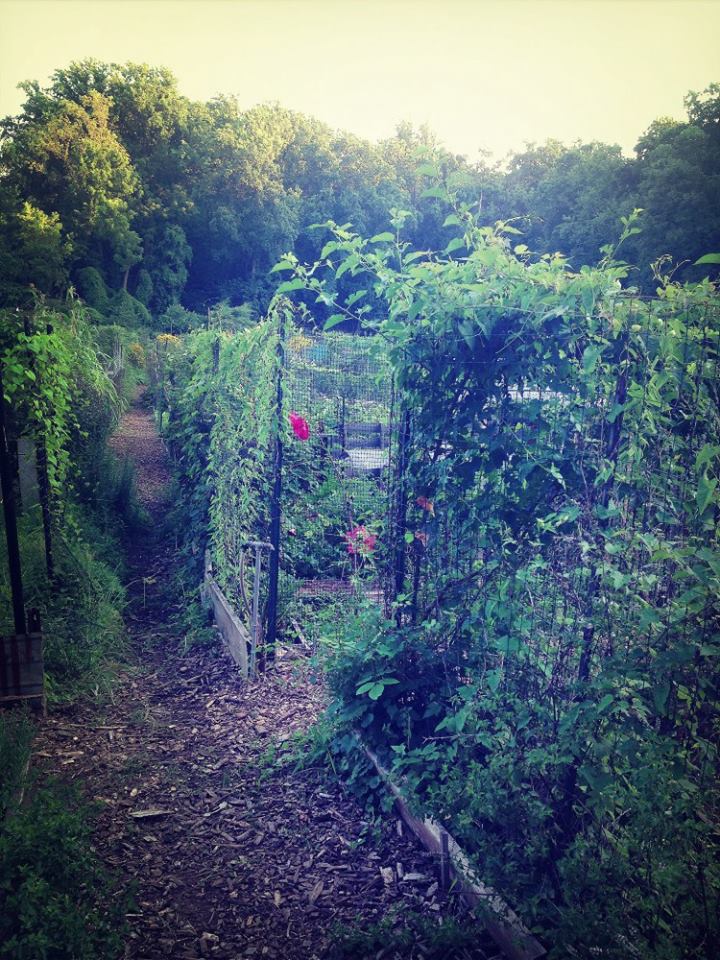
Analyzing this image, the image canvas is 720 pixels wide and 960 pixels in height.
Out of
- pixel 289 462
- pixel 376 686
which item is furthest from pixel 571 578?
pixel 289 462

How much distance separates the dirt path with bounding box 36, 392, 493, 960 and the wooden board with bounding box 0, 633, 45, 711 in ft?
0.69

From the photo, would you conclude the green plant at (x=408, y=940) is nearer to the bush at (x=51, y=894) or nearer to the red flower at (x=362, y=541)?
the bush at (x=51, y=894)

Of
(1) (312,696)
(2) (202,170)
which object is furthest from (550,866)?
(2) (202,170)

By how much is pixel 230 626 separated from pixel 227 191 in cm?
3015

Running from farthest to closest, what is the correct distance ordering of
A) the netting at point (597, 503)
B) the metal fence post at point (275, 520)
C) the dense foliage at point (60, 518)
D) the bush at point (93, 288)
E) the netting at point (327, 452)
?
the bush at point (93, 288) → the netting at point (327, 452) → the dense foliage at point (60, 518) → the metal fence post at point (275, 520) → the netting at point (597, 503)

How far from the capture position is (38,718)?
145 inches

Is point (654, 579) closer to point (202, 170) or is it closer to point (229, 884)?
point (229, 884)

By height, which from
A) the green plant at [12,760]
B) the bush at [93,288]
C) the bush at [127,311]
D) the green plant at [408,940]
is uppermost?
the bush at [93,288]

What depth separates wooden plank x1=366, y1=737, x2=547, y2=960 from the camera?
2.04 m

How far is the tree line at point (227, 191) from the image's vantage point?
23281 millimetres

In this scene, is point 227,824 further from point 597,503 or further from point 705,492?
point 705,492

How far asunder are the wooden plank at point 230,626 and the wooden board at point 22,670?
1218mm

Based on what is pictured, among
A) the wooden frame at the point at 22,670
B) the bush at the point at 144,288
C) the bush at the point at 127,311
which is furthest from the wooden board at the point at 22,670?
the bush at the point at 144,288

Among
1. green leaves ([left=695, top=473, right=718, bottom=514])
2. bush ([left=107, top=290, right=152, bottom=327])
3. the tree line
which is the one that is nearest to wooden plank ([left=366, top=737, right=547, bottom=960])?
green leaves ([left=695, top=473, right=718, bottom=514])
